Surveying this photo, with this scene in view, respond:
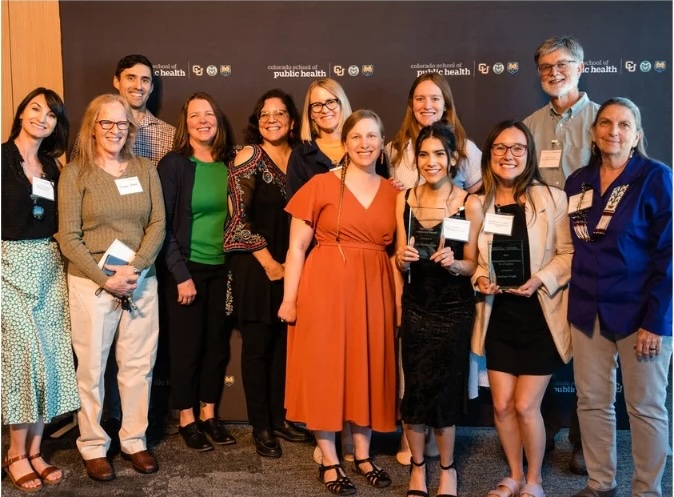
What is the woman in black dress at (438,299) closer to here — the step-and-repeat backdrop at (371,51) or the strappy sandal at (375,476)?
the strappy sandal at (375,476)

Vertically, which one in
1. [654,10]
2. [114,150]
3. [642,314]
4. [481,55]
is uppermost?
[654,10]

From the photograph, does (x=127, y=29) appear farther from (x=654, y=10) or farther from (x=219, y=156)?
(x=654, y=10)

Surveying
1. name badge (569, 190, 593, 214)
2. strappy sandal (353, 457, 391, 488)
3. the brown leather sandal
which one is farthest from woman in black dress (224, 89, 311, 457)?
name badge (569, 190, 593, 214)

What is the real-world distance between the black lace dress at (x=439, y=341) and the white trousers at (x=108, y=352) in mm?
1344

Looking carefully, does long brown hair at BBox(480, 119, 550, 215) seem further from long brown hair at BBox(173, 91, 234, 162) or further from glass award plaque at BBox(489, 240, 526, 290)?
long brown hair at BBox(173, 91, 234, 162)

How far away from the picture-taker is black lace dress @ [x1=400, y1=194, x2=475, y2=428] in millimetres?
2789

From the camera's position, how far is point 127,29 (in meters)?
3.91

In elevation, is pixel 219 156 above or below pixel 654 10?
below

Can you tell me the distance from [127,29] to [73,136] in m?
0.73

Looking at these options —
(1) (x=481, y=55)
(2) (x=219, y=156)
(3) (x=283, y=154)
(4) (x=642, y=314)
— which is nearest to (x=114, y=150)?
(2) (x=219, y=156)

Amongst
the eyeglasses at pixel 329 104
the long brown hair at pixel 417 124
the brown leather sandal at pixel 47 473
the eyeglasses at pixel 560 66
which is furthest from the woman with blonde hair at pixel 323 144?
the brown leather sandal at pixel 47 473

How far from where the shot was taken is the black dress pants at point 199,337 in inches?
139

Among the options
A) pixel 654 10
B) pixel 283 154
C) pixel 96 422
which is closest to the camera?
pixel 96 422

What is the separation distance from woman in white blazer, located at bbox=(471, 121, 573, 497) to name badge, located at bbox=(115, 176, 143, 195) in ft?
5.37
